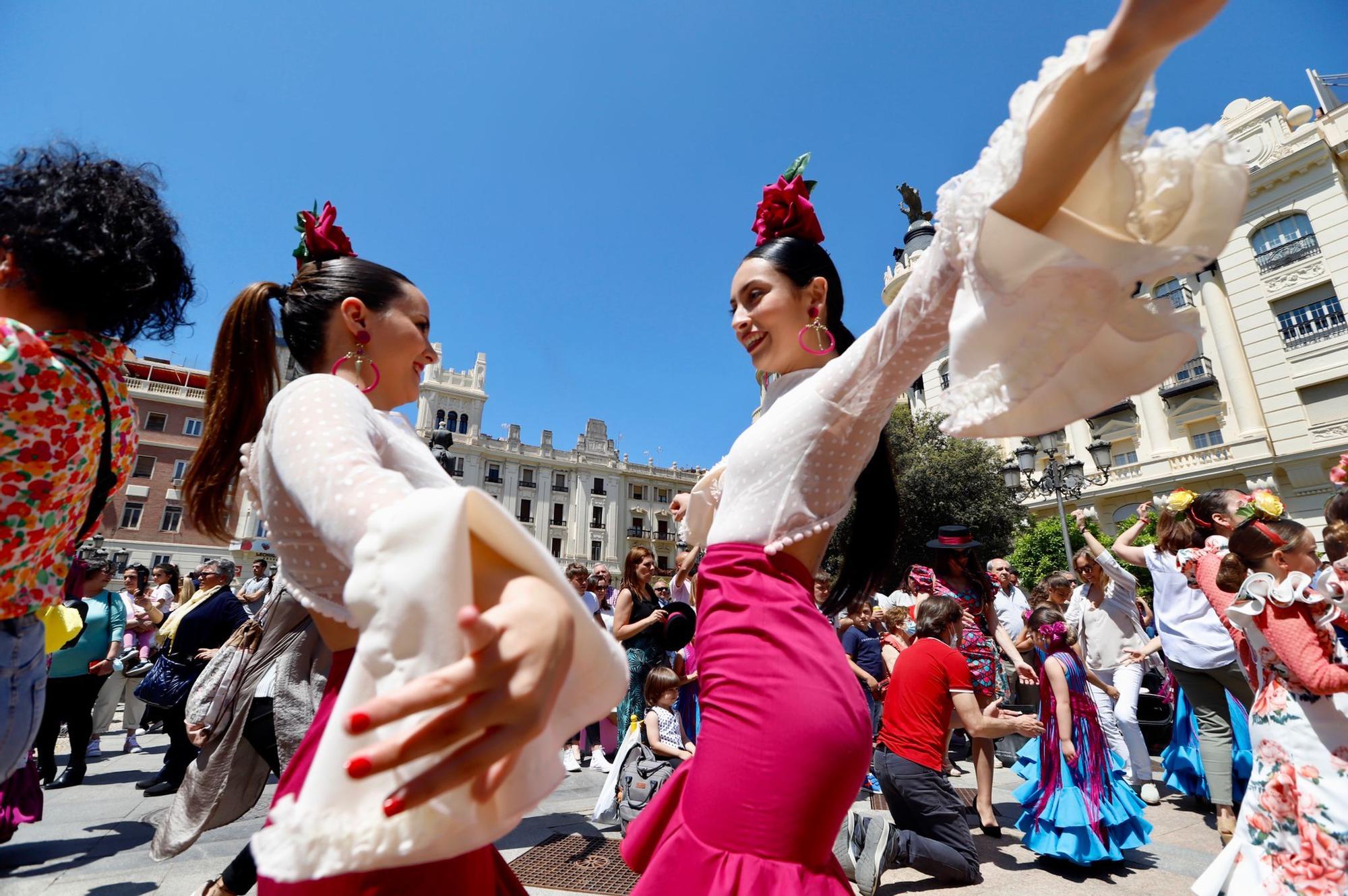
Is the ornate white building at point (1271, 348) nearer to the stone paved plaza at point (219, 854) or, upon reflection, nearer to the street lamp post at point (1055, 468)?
the street lamp post at point (1055, 468)

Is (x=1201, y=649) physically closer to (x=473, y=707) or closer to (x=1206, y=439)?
(x=473, y=707)

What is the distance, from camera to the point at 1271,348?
20859mm

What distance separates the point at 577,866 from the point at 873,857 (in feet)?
5.20

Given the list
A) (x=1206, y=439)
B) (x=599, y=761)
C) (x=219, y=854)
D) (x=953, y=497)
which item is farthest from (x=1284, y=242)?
(x=219, y=854)

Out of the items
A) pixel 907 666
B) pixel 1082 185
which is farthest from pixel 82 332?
pixel 907 666

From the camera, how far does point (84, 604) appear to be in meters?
5.47

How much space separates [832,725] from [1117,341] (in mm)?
761

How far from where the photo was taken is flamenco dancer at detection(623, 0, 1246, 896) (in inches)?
33.4

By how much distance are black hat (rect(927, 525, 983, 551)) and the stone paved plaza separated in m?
1.96

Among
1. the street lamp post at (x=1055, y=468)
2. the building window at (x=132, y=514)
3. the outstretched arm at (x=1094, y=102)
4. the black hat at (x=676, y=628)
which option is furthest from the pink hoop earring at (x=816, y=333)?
the building window at (x=132, y=514)

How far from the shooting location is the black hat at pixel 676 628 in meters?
5.76

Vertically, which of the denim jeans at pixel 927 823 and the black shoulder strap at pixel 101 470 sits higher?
the black shoulder strap at pixel 101 470

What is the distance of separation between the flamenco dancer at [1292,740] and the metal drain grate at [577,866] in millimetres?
2812

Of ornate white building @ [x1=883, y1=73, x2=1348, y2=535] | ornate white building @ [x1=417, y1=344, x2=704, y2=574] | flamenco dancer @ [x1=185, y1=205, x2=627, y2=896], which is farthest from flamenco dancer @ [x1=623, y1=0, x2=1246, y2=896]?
ornate white building @ [x1=417, y1=344, x2=704, y2=574]
